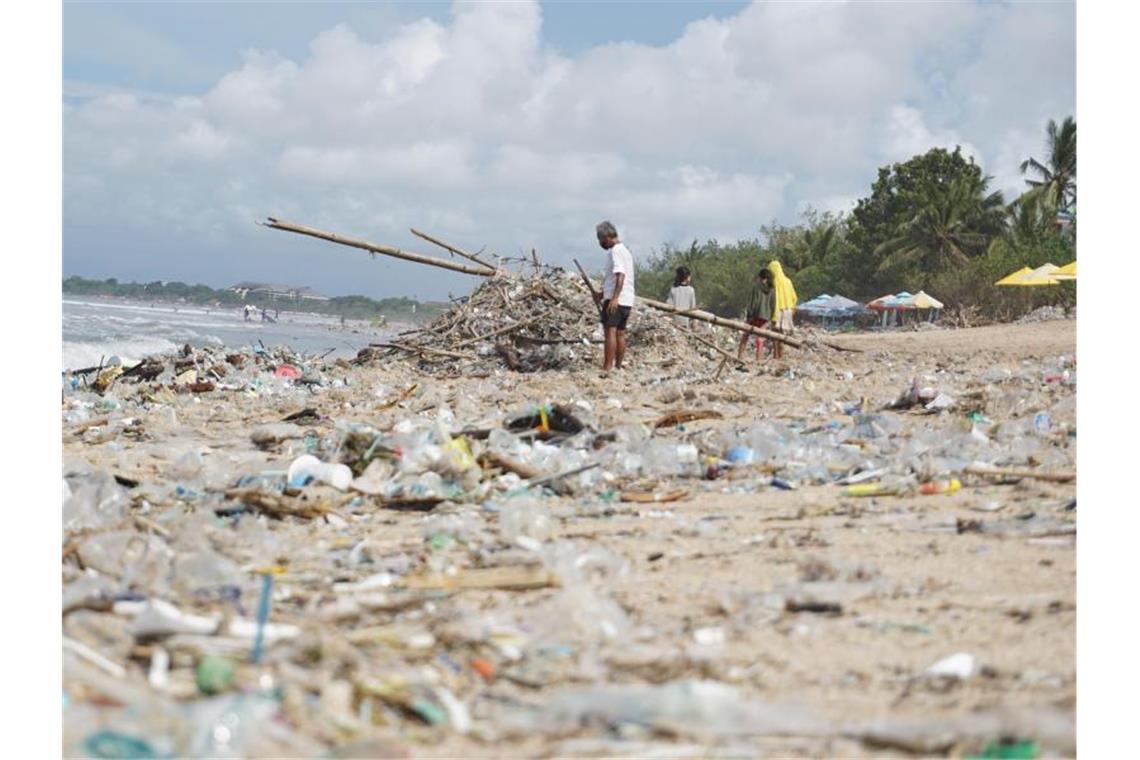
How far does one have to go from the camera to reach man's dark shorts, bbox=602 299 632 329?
30.0 ft

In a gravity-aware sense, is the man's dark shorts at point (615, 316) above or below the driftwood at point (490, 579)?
above

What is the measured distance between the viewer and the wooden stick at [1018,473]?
398cm

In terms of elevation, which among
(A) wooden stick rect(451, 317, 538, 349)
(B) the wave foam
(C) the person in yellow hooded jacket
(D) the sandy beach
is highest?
(C) the person in yellow hooded jacket

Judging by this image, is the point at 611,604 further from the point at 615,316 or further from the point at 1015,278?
the point at 1015,278

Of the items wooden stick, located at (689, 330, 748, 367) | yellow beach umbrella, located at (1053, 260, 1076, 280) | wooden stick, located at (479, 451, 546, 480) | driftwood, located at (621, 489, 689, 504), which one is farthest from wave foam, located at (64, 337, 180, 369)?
yellow beach umbrella, located at (1053, 260, 1076, 280)

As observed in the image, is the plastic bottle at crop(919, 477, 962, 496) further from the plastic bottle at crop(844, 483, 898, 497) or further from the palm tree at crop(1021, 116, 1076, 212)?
the palm tree at crop(1021, 116, 1076, 212)

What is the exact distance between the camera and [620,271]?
348 inches

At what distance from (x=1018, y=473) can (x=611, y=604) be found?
88.3 inches

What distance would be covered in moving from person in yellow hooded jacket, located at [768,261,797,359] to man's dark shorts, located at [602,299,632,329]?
250 centimetres

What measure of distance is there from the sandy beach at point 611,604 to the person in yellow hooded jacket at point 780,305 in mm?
5834

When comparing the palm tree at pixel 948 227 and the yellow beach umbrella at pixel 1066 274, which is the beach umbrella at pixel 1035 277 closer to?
the yellow beach umbrella at pixel 1066 274

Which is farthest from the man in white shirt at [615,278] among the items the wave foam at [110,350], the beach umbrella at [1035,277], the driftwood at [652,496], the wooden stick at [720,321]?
the beach umbrella at [1035,277]

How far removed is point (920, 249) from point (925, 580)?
4068 cm
